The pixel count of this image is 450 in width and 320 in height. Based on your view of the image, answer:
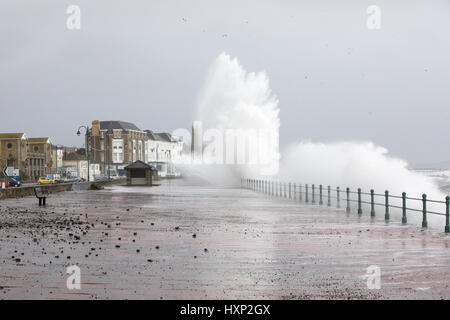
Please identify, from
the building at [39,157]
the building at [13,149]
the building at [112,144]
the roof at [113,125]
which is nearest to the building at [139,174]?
the building at [13,149]

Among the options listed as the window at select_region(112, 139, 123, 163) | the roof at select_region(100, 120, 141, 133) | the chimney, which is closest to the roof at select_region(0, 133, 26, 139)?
the chimney

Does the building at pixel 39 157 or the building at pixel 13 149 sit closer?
the building at pixel 13 149

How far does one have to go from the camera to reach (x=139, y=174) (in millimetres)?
79062

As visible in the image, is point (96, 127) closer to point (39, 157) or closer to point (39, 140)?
point (39, 140)

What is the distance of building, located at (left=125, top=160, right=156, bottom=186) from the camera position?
78.1 meters

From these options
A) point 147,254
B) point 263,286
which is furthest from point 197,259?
point 263,286

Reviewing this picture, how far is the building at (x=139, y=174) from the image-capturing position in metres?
78.1

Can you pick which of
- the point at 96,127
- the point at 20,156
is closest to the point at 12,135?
the point at 20,156

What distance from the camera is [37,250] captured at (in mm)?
13562

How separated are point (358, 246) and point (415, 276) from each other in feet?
14.1

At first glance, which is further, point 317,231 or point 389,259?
point 317,231

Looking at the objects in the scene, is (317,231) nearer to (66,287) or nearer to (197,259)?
(197,259)
